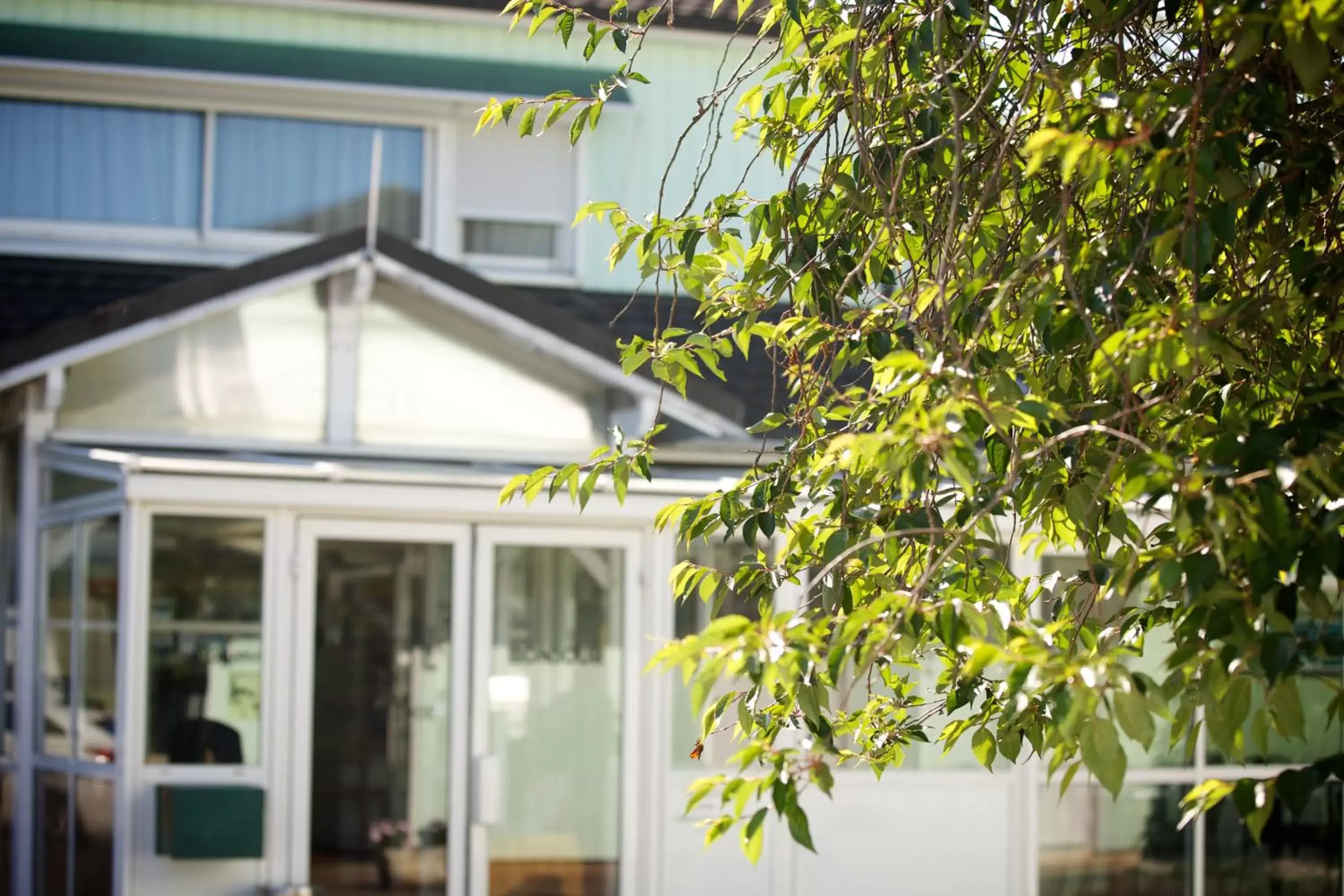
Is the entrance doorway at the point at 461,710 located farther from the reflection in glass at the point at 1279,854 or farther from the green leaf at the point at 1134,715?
the green leaf at the point at 1134,715

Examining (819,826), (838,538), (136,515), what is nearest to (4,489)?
(136,515)

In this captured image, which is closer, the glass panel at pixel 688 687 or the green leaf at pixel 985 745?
the green leaf at pixel 985 745

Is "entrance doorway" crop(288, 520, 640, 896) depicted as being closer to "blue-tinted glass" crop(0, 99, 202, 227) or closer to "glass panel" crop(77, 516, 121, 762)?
"glass panel" crop(77, 516, 121, 762)

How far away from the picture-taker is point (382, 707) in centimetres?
887

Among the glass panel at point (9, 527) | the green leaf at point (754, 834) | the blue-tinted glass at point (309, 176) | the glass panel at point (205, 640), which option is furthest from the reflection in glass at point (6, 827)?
the green leaf at point (754, 834)

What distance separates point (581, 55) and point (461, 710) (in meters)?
5.82

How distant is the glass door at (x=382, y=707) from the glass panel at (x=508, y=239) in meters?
3.82

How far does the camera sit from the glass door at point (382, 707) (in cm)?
870

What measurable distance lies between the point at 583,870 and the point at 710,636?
6.81 meters

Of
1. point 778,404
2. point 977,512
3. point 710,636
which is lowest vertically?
point 710,636

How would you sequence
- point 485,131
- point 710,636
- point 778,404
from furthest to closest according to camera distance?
1. point 485,131
2. point 778,404
3. point 710,636

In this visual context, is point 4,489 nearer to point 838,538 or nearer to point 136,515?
point 136,515

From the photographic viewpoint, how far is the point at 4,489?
32.7ft

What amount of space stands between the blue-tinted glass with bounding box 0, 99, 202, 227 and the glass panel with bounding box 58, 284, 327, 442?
7.98 ft
